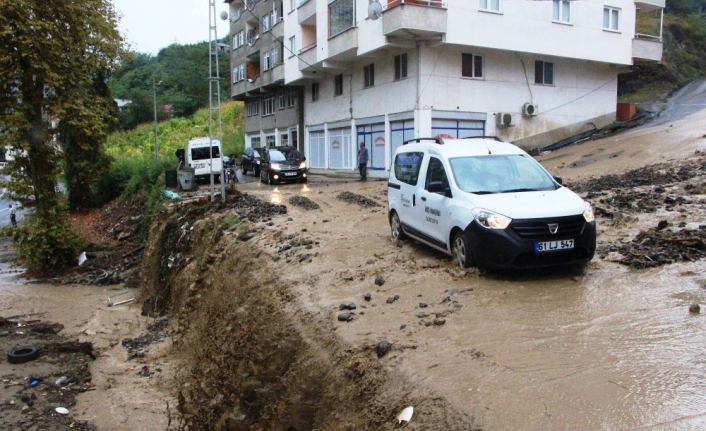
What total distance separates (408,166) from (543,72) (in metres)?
21.3

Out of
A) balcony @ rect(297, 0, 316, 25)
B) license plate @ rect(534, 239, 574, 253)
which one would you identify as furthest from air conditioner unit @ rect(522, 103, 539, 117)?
license plate @ rect(534, 239, 574, 253)

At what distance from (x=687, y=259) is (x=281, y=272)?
20.8 ft

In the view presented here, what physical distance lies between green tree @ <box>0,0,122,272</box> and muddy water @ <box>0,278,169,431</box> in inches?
78.6

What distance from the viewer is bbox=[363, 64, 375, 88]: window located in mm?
29594

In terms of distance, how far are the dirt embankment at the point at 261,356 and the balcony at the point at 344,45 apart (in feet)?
48.1

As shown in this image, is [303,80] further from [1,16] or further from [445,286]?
[445,286]

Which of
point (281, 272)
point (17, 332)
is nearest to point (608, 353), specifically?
point (281, 272)

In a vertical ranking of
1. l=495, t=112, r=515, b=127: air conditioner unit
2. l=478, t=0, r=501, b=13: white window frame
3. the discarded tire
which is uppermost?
l=478, t=0, r=501, b=13: white window frame

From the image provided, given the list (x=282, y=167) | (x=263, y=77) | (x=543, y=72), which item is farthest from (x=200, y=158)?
(x=543, y=72)

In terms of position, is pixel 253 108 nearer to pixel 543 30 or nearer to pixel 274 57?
pixel 274 57

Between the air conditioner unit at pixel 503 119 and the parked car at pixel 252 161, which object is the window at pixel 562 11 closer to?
the air conditioner unit at pixel 503 119

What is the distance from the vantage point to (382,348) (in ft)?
19.4

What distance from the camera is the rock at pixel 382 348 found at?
5.88 metres

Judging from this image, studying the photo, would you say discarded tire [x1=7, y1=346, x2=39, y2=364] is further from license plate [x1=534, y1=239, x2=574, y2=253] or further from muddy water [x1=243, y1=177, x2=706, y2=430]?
license plate [x1=534, y1=239, x2=574, y2=253]
